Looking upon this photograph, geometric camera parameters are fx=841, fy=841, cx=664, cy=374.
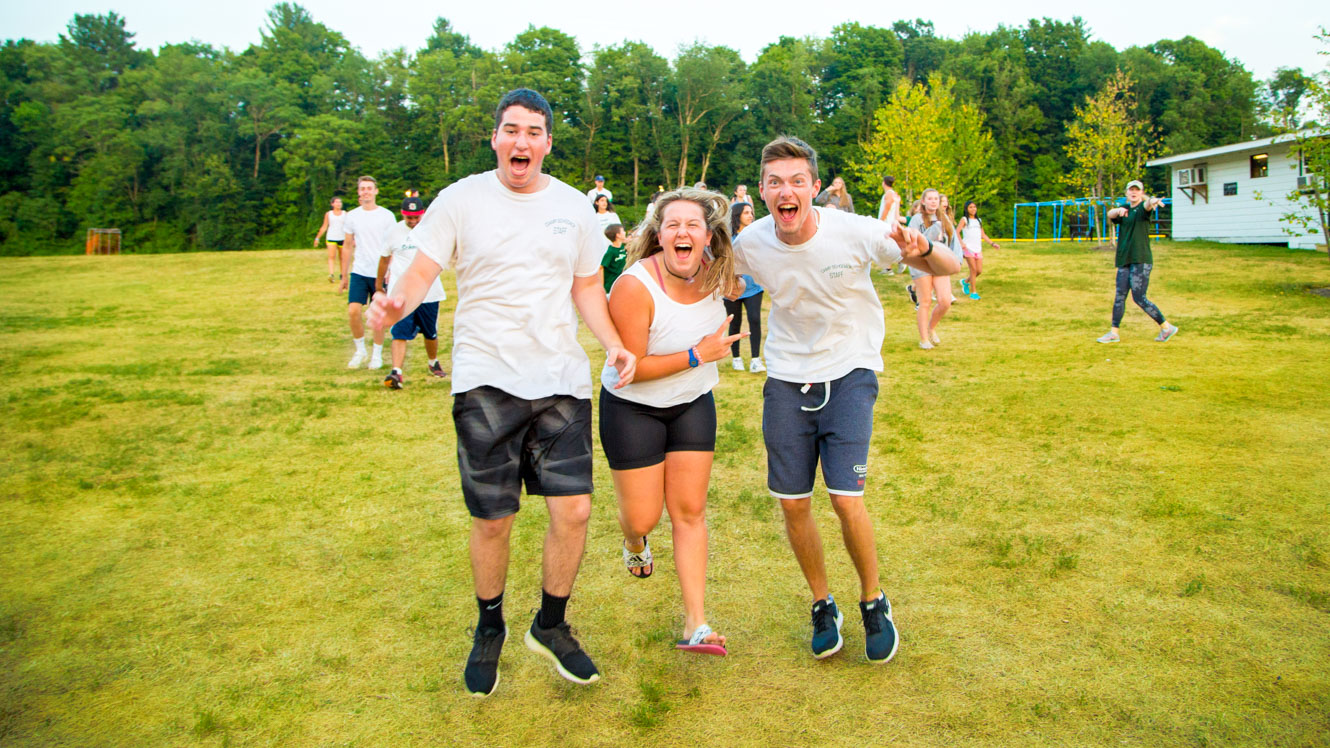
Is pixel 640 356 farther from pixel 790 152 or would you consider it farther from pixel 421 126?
pixel 421 126

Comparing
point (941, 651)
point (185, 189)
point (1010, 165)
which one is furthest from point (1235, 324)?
point (185, 189)

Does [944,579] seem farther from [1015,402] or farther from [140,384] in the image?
[140,384]

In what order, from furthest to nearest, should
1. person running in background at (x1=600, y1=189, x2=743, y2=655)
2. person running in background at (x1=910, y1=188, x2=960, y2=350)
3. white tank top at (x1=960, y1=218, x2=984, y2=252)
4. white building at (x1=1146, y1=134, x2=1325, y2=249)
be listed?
white building at (x1=1146, y1=134, x2=1325, y2=249) → white tank top at (x1=960, y1=218, x2=984, y2=252) → person running in background at (x1=910, y1=188, x2=960, y2=350) → person running in background at (x1=600, y1=189, x2=743, y2=655)

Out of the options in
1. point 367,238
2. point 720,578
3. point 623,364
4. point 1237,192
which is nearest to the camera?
point 623,364

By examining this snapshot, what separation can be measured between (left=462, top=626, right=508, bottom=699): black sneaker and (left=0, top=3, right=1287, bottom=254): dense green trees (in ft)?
171

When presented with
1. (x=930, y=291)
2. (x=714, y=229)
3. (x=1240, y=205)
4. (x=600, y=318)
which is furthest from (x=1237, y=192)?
(x=600, y=318)

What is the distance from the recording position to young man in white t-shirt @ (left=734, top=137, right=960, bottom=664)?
3564 millimetres

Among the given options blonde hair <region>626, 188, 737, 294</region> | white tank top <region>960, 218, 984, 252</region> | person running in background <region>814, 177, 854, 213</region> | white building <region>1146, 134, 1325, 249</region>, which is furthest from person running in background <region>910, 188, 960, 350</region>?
white building <region>1146, 134, 1325, 249</region>

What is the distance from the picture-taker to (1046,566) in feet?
14.6

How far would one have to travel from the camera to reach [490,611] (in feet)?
11.4

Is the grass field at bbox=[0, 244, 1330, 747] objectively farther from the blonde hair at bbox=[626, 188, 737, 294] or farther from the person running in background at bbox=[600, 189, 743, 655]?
the blonde hair at bbox=[626, 188, 737, 294]

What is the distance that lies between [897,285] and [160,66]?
6729 centimetres

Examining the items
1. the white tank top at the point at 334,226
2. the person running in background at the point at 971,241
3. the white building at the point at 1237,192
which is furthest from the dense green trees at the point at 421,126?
the white tank top at the point at 334,226

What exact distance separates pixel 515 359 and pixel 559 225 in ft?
1.90
